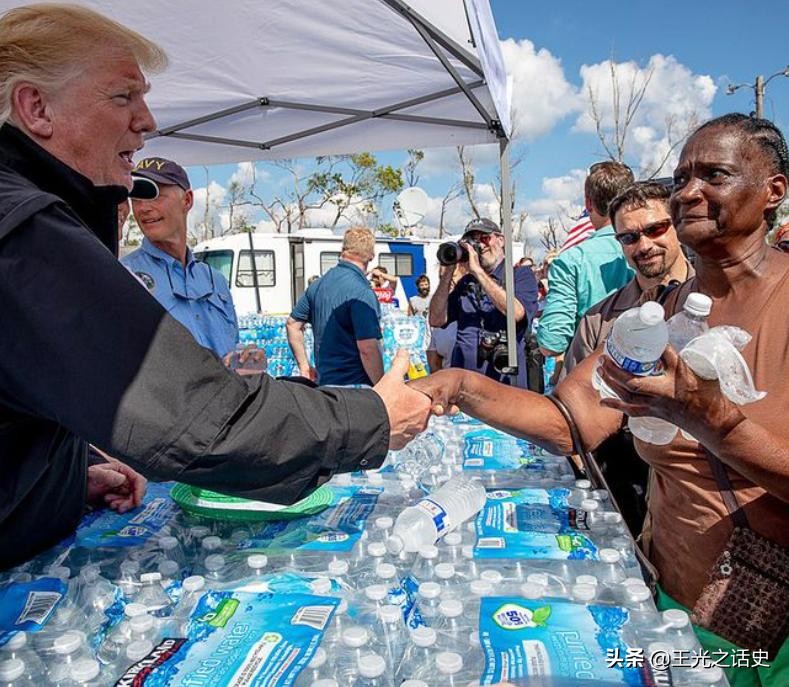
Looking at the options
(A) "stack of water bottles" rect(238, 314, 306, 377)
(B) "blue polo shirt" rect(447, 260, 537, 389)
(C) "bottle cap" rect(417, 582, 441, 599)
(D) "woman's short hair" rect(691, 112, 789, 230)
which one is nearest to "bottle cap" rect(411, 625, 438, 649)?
(C) "bottle cap" rect(417, 582, 441, 599)

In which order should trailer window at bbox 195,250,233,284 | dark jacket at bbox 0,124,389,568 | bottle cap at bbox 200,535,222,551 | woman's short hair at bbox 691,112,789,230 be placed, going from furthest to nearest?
trailer window at bbox 195,250,233,284 < woman's short hair at bbox 691,112,789,230 < bottle cap at bbox 200,535,222,551 < dark jacket at bbox 0,124,389,568

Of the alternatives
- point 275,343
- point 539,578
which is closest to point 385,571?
point 539,578

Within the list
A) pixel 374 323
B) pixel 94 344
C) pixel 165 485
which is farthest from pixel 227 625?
pixel 374 323

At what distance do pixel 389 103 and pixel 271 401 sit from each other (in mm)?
3749

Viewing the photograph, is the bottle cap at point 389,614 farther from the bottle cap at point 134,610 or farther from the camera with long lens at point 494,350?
the camera with long lens at point 494,350

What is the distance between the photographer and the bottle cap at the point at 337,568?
1.31m

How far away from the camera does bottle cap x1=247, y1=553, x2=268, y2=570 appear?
4.39ft

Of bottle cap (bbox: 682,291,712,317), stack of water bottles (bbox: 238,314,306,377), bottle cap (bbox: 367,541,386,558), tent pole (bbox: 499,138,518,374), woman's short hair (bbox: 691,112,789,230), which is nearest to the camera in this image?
bottle cap (bbox: 682,291,712,317)

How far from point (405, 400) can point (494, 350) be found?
2908mm

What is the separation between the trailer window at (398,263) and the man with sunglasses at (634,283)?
14130 mm

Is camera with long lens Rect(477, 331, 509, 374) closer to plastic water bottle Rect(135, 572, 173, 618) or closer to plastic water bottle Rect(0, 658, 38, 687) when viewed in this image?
plastic water bottle Rect(135, 572, 173, 618)

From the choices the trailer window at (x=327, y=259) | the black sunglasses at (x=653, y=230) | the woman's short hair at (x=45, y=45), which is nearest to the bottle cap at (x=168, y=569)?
the woman's short hair at (x=45, y=45)

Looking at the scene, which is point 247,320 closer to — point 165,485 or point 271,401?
point 165,485

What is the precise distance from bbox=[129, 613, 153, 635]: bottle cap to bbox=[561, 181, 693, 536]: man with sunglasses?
78.2 inches
